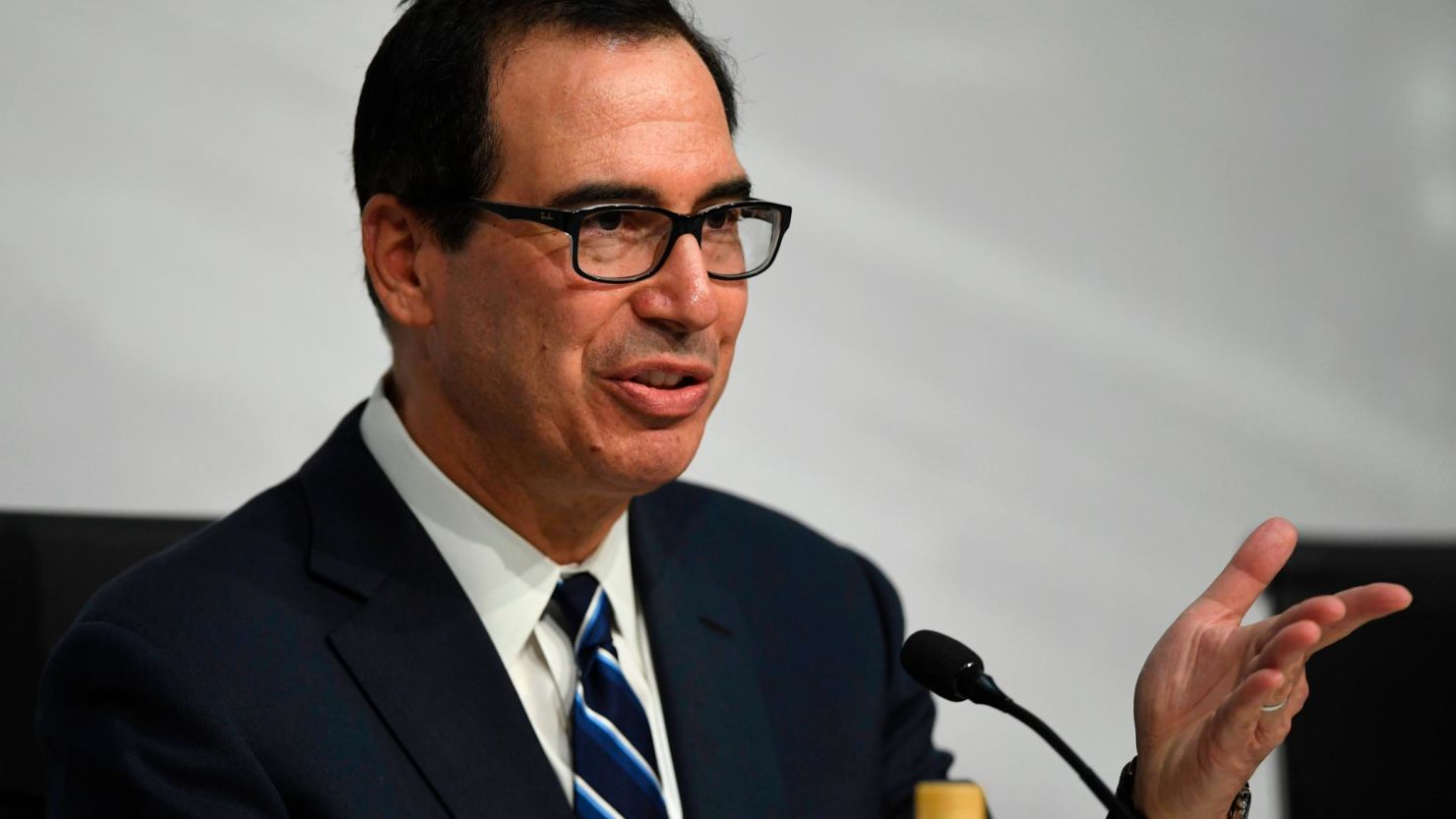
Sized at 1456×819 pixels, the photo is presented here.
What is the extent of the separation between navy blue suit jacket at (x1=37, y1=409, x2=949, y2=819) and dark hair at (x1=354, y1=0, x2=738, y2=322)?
319 millimetres

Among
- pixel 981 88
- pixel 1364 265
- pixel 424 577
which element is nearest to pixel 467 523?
pixel 424 577

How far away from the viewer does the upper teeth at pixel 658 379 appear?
1.66m

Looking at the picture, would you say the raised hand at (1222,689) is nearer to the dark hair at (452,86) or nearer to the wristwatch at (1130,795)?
the wristwatch at (1130,795)

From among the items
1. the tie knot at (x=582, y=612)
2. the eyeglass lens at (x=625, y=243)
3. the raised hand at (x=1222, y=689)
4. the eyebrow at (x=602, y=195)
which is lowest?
the tie knot at (x=582, y=612)

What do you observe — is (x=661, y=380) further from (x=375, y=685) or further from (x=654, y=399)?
(x=375, y=685)

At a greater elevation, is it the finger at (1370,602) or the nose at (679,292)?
the nose at (679,292)

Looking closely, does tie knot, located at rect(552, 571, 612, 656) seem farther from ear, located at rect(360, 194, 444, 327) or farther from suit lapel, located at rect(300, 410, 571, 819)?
ear, located at rect(360, 194, 444, 327)

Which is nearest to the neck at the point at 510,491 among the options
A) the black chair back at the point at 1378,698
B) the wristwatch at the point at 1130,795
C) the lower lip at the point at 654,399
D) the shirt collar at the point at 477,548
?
the shirt collar at the point at 477,548

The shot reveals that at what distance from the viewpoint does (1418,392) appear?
309cm

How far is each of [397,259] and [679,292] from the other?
0.37m

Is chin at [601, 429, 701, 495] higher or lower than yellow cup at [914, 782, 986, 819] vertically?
higher

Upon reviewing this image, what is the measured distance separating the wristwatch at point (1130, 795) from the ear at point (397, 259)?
93 centimetres

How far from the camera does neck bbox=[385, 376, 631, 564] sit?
175cm

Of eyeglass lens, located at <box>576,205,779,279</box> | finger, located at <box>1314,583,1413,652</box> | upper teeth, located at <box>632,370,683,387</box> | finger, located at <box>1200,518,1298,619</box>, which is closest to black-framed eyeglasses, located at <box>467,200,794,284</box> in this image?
eyeglass lens, located at <box>576,205,779,279</box>
